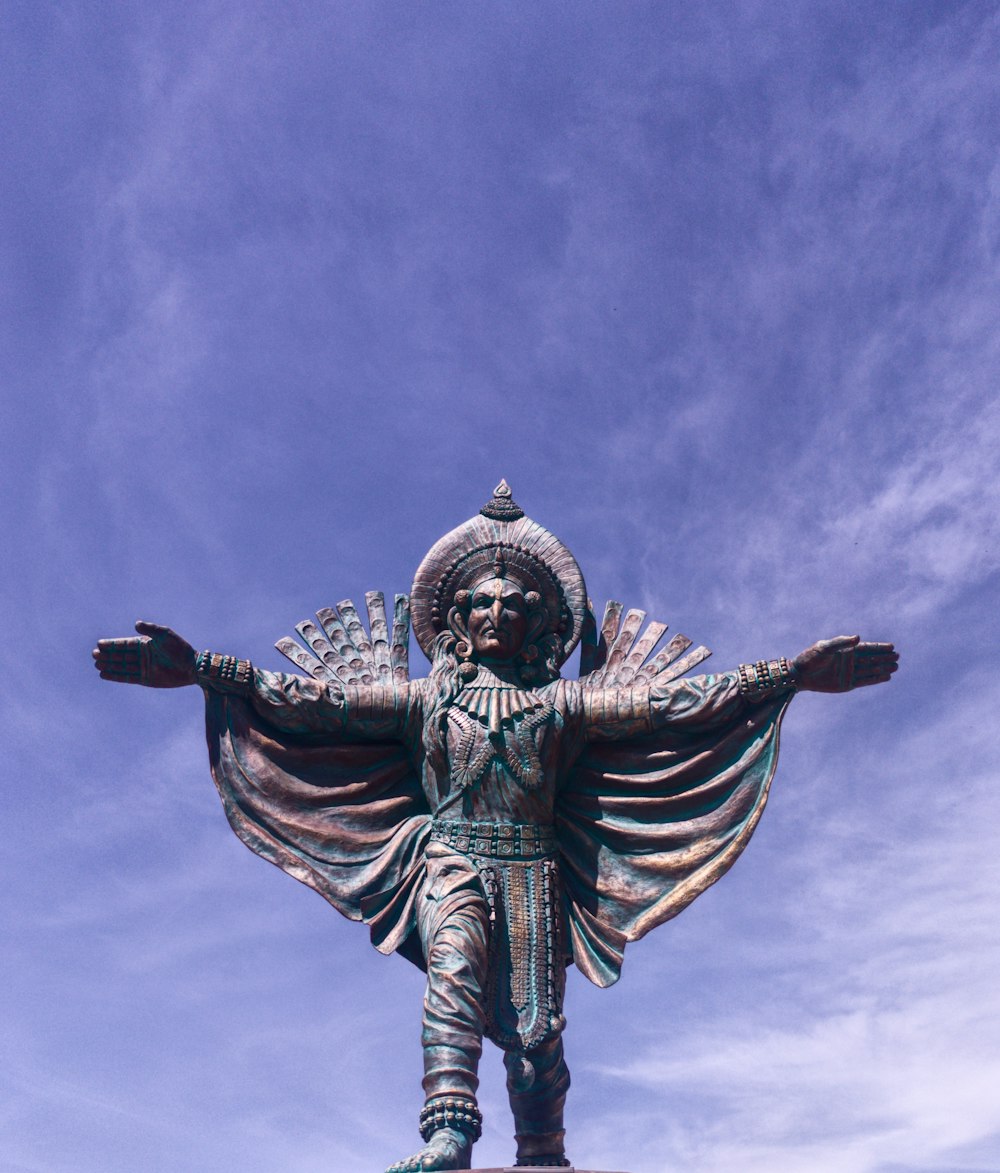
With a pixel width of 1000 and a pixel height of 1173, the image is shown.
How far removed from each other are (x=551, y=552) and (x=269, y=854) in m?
Answer: 2.60

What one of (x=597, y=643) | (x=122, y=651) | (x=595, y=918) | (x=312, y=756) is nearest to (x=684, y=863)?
(x=595, y=918)

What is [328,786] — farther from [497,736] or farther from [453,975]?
[453,975]

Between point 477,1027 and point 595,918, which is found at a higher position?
point 595,918

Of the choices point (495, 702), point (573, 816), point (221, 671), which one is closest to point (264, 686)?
point (221, 671)

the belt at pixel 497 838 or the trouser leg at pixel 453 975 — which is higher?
the belt at pixel 497 838

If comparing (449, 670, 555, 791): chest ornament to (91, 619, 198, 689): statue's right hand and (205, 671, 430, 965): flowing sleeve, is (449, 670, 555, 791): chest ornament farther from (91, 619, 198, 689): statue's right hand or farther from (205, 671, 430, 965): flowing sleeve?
(91, 619, 198, 689): statue's right hand

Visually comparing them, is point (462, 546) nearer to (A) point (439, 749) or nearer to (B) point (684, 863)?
(A) point (439, 749)

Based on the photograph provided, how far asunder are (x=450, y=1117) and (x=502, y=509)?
392 cm

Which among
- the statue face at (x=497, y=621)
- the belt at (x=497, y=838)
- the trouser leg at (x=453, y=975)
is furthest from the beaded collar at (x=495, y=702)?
the trouser leg at (x=453, y=975)

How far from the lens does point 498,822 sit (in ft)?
30.4

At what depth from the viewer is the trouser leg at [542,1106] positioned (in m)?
8.84

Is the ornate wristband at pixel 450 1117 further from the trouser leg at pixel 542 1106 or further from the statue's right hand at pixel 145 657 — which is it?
the statue's right hand at pixel 145 657

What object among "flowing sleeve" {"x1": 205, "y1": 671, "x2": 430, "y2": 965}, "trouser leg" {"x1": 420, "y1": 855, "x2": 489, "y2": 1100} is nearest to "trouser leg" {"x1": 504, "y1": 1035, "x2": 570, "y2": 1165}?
"trouser leg" {"x1": 420, "y1": 855, "x2": 489, "y2": 1100}

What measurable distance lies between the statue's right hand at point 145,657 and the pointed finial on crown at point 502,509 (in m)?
2.15
